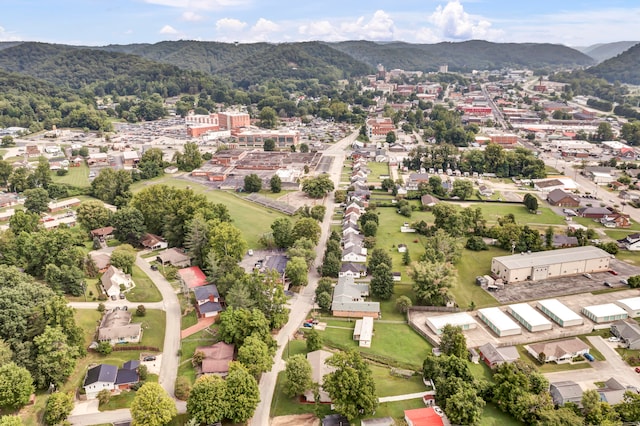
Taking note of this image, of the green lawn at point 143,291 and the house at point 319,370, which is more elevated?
the house at point 319,370

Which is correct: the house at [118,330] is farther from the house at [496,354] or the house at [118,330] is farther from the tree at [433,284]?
the house at [496,354]

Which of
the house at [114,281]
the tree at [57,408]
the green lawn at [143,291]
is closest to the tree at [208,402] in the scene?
the tree at [57,408]

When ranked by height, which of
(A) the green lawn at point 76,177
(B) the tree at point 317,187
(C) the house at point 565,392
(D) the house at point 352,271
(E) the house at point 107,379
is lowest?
(A) the green lawn at point 76,177

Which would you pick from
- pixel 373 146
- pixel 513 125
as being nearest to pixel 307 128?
pixel 373 146

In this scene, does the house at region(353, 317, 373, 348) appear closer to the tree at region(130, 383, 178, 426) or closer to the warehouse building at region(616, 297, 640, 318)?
the tree at region(130, 383, 178, 426)

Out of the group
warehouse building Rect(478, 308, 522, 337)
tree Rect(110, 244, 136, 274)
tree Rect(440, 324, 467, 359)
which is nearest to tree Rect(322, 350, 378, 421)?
tree Rect(440, 324, 467, 359)

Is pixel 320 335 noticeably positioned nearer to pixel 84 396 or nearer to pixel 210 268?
pixel 210 268

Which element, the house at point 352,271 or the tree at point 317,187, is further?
the tree at point 317,187
